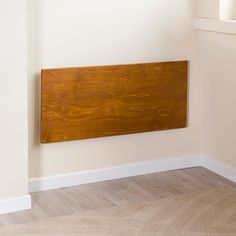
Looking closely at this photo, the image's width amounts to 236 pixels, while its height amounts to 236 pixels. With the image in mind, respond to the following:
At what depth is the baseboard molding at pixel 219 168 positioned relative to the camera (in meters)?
3.91

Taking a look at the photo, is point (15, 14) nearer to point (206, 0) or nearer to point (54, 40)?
point (54, 40)

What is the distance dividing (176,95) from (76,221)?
1280mm

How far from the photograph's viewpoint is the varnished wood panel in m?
Result: 3.59

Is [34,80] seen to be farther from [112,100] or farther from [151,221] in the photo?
[151,221]

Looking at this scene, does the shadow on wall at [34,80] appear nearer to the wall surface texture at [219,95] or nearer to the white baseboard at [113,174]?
the white baseboard at [113,174]

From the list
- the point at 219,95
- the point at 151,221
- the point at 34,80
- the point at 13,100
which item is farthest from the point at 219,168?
the point at 13,100

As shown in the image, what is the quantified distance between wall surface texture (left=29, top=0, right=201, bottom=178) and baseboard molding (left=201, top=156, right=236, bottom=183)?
0.12 m

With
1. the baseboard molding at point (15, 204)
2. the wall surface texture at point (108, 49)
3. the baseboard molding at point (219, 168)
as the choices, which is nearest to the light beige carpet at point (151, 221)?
the baseboard molding at point (15, 204)

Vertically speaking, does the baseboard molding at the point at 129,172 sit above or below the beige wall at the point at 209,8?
below

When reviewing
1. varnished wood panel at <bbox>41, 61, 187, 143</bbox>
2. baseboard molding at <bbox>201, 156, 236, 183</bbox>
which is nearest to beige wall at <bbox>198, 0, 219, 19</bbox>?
varnished wood panel at <bbox>41, 61, 187, 143</bbox>

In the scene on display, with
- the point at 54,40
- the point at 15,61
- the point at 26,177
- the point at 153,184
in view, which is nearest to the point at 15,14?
the point at 15,61

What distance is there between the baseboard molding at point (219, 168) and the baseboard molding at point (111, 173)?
6 centimetres

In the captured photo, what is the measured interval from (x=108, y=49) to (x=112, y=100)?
Result: 329mm

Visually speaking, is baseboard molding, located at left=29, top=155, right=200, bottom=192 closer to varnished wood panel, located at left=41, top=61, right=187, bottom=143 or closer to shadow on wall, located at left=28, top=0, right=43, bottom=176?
shadow on wall, located at left=28, top=0, right=43, bottom=176
